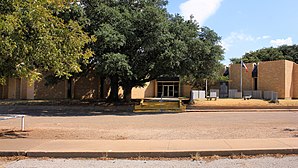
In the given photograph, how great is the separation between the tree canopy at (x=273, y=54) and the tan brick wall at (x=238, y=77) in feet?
70.8

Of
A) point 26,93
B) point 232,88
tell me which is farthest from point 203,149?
point 232,88

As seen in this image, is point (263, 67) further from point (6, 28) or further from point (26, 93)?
point (6, 28)

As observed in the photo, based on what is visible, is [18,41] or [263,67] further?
[263,67]

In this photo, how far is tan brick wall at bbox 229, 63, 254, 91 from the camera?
1868 inches

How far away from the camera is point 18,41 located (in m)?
11.0

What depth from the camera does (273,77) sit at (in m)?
44.1

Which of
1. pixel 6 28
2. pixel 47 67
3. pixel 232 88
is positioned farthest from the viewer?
pixel 232 88

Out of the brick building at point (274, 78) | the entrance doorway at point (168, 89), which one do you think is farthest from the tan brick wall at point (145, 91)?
the brick building at point (274, 78)

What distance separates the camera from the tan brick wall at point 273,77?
4296 cm

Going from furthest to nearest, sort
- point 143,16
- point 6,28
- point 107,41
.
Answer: point 143,16 < point 107,41 < point 6,28

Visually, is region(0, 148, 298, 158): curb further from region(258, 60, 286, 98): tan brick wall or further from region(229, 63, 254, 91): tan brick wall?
region(229, 63, 254, 91): tan brick wall

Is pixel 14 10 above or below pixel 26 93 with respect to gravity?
above

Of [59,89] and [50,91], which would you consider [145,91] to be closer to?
[59,89]

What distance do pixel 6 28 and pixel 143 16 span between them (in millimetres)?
16512
